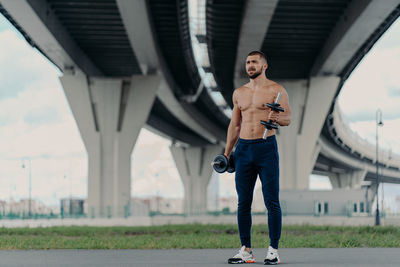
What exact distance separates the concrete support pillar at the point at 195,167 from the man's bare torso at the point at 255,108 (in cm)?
8658

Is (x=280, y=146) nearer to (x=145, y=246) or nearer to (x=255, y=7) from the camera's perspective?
(x=255, y=7)

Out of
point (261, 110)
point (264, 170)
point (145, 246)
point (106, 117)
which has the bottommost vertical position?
point (145, 246)

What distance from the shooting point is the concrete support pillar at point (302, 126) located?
49.9m

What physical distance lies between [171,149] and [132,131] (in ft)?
154

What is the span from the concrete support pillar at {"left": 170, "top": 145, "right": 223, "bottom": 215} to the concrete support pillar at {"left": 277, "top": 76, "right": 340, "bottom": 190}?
40.2m

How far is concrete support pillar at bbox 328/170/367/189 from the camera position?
430 feet

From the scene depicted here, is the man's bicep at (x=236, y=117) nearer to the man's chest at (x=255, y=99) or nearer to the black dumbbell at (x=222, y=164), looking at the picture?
the man's chest at (x=255, y=99)

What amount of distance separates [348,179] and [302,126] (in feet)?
291

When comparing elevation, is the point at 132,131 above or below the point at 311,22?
below

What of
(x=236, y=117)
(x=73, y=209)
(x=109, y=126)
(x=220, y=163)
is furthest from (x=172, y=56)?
(x=220, y=163)

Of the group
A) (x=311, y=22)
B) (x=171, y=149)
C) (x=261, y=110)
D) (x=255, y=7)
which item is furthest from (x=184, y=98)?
(x=261, y=110)

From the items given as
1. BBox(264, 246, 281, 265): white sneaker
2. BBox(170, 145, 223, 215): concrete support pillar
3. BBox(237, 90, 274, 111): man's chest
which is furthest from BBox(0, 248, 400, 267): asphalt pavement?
BBox(170, 145, 223, 215): concrete support pillar

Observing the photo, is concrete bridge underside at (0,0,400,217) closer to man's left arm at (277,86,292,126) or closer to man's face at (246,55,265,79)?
man's face at (246,55,265,79)

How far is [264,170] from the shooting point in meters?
7.87
